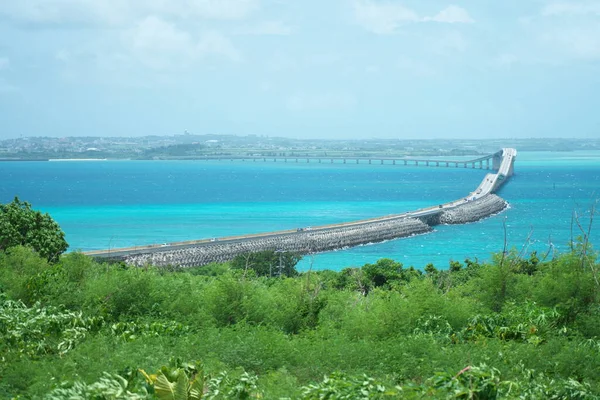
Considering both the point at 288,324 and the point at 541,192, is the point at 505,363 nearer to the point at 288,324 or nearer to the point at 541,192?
the point at 288,324

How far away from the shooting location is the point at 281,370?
641cm

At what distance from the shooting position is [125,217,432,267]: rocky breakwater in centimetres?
3369

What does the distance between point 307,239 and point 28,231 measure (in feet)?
69.7

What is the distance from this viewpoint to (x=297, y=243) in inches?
1569

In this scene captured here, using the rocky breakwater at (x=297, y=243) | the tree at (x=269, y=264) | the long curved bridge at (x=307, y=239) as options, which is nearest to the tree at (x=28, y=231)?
the long curved bridge at (x=307, y=239)

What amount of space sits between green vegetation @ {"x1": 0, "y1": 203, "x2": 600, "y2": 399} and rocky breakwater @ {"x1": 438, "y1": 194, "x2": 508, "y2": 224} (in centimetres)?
4195

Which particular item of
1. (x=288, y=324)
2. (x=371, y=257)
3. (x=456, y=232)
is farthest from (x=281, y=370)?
(x=456, y=232)

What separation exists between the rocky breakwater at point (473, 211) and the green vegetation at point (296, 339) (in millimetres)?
41954

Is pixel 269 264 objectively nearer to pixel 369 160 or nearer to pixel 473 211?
pixel 473 211

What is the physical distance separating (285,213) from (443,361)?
170 feet

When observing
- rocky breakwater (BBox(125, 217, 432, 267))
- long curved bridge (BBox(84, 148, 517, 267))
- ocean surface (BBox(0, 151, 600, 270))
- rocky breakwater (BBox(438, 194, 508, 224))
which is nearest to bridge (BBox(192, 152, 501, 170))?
ocean surface (BBox(0, 151, 600, 270))

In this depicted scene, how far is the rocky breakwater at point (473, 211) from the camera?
174ft

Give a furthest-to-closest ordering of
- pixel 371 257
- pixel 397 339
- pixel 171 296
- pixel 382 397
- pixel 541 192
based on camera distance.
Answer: pixel 541 192
pixel 371 257
pixel 171 296
pixel 397 339
pixel 382 397

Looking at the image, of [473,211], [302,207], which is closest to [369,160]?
[302,207]
